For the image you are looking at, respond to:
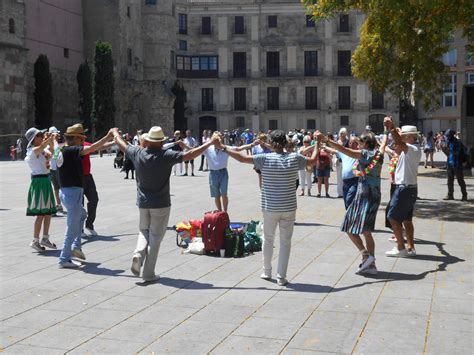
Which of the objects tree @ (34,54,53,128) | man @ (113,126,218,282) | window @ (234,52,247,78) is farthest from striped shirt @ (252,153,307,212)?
window @ (234,52,247,78)

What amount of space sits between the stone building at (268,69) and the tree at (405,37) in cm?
3479

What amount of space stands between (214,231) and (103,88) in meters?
37.8

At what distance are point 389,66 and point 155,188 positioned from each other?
757 inches

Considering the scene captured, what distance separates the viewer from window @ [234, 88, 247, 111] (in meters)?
62.7

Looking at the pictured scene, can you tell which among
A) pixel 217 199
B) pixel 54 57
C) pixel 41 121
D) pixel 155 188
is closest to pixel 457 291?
pixel 155 188

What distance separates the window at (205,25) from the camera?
6272cm

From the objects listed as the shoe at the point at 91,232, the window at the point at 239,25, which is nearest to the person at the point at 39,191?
the shoe at the point at 91,232

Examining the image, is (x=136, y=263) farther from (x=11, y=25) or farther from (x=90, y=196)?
(x=11, y=25)

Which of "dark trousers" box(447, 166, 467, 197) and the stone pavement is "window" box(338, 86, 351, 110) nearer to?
"dark trousers" box(447, 166, 467, 197)

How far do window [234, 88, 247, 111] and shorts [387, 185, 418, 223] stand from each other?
54.4 m

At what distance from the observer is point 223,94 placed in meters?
62.7

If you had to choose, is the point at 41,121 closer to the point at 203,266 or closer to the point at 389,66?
the point at 389,66

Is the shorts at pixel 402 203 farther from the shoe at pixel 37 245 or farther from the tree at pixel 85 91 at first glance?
the tree at pixel 85 91

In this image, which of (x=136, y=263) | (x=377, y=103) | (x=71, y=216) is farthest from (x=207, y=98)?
(x=136, y=263)
